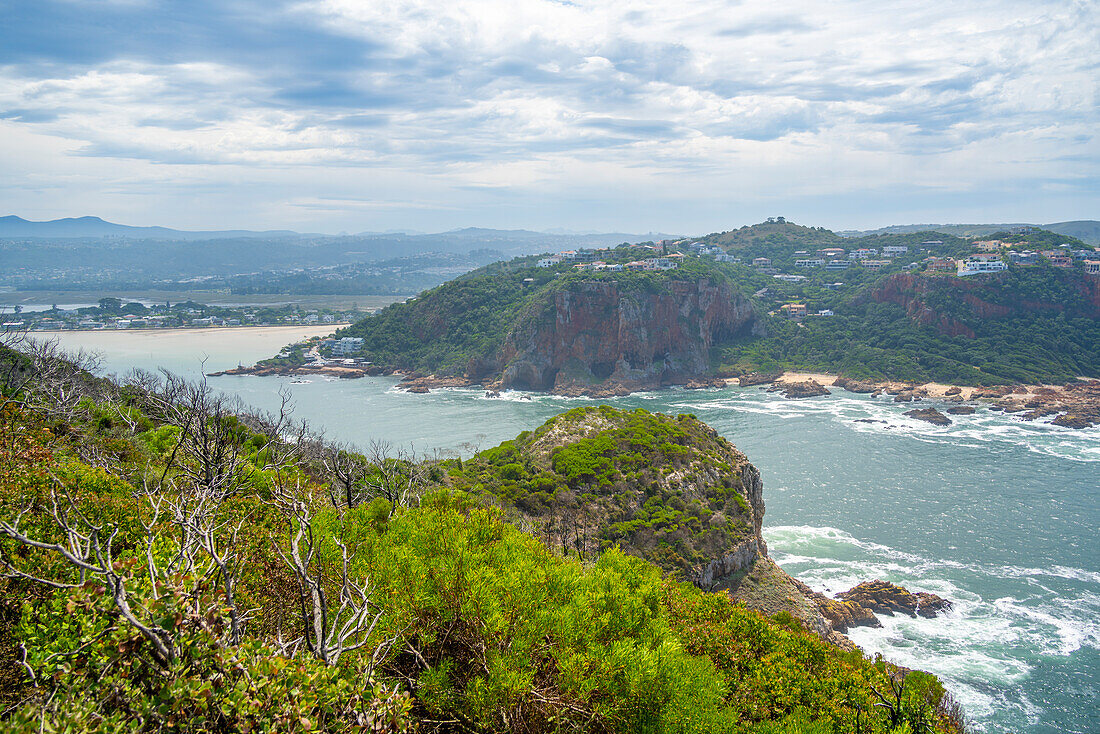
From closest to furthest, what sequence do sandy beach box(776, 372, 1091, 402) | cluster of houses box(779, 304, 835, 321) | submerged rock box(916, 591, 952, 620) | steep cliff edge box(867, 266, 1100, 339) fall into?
submerged rock box(916, 591, 952, 620)
sandy beach box(776, 372, 1091, 402)
steep cliff edge box(867, 266, 1100, 339)
cluster of houses box(779, 304, 835, 321)

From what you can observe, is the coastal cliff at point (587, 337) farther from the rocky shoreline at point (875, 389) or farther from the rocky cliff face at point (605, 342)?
the rocky shoreline at point (875, 389)

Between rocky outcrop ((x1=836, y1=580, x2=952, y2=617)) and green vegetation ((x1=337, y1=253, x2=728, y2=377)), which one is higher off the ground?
green vegetation ((x1=337, y1=253, x2=728, y2=377))

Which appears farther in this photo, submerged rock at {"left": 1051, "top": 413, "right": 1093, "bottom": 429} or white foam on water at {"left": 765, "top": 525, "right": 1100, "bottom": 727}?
submerged rock at {"left": 1051, "top": 413, "right": 1093, "bottom": 429}

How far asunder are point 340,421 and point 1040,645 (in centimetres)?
4499

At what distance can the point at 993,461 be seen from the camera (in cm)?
3994

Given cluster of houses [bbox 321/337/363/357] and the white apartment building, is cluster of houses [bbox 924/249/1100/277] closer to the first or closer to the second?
the white apartment building

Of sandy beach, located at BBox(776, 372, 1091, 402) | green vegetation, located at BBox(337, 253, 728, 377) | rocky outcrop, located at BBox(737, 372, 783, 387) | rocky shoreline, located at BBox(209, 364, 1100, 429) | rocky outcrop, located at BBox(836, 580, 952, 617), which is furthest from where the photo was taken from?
green vegetation, located at BBox(337, 253, 728, 377)

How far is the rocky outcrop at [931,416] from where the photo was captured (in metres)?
49.5

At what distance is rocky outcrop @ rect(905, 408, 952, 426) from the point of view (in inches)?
1951

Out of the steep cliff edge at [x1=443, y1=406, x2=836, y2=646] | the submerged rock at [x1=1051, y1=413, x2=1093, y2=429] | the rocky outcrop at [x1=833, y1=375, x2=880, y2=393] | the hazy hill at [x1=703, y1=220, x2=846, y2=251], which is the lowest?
the submerged rock at [x1=1051, y1=413, x2=1093, y2=429]

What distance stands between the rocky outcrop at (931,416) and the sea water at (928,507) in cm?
119

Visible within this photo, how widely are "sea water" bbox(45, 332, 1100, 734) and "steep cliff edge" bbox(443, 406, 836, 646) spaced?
14.2 ft

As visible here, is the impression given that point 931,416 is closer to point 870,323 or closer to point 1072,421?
point 1072,421

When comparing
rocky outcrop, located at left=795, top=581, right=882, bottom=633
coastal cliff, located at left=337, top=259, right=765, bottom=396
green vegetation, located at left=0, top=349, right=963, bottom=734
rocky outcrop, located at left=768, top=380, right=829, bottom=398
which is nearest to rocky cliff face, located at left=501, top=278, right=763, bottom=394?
coastal cliff, located at left=337, top=259, right=765, bottom=396
